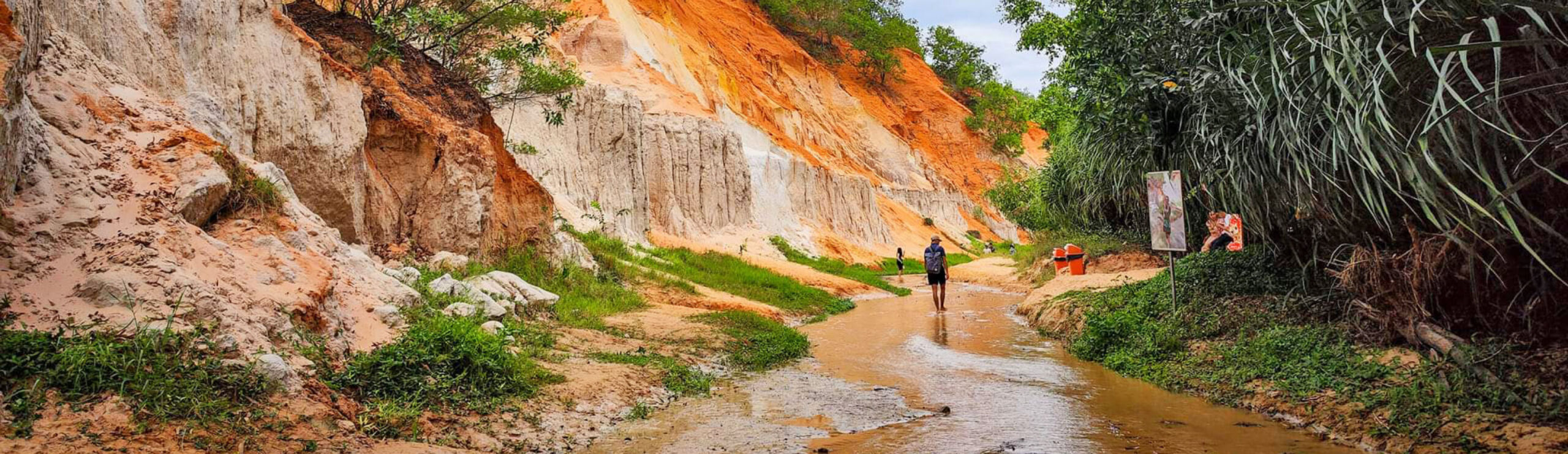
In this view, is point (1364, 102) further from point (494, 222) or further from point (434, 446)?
point (494, 222)

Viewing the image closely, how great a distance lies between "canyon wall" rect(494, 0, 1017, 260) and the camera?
30.3 metres

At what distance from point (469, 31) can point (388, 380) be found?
12.1m

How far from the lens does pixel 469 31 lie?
16.9 m

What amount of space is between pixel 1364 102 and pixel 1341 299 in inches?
167

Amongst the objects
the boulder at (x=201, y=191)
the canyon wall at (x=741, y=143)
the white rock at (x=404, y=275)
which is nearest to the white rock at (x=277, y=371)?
the boulder at (x=201, y=191)

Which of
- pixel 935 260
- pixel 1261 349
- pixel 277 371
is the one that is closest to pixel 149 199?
pixel 277 371

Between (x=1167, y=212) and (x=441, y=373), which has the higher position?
(x=1167, y=212)

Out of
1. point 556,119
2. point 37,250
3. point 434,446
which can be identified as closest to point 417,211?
point 556,119

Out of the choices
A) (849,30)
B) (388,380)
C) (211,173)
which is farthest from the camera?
(849,30)

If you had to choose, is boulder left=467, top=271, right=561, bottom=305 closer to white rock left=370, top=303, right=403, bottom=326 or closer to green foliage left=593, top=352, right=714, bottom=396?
green foliage left=593, top=352, right=714, bottom=396

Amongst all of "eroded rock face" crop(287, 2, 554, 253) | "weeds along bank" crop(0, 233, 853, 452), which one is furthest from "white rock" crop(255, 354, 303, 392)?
"eroded rock face" crop(287, 2, 554, 253)

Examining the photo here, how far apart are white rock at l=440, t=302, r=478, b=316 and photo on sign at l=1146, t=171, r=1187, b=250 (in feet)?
26.3

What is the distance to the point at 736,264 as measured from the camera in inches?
985

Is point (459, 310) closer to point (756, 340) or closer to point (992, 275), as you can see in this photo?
point (756, 340)
